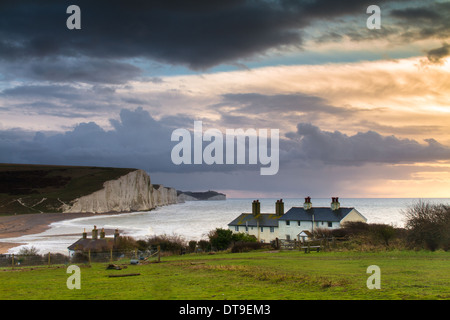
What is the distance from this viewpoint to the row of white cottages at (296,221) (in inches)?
2341

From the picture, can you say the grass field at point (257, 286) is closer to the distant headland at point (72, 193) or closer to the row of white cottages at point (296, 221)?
the row of white cottages at point (296, 221)

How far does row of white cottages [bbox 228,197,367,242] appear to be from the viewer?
5946 cm

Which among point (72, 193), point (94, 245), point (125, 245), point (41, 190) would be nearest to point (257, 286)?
point (125, 245)

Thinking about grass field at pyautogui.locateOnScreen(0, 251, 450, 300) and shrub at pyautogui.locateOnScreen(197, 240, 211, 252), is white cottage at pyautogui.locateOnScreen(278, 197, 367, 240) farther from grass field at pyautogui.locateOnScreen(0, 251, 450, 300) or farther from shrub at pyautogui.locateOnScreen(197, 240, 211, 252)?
grass field at pyautogui.locateOnScreen(0, 251, 450, 300)

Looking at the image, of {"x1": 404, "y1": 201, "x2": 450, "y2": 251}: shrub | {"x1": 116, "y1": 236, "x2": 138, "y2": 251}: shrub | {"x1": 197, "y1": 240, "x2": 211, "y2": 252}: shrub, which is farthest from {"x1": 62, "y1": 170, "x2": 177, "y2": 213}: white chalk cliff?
{"x1": 404, "y1": 201, "x2": 450, "y2": 251}: shrub

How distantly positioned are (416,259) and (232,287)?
1482 cm

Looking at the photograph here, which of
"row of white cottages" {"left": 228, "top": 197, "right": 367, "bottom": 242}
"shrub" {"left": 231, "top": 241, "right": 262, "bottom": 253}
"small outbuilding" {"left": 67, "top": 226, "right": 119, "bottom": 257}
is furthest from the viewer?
"row of white cottages" {"left": 228, "top": 197, "right": 367, "bottom": 242}

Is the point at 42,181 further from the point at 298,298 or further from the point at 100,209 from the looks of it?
the point at 298,298

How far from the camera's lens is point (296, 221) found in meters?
62.7

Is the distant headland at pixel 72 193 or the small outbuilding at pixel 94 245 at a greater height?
the distant headland at pixel 72 193

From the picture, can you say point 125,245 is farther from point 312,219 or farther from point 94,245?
point 312,219

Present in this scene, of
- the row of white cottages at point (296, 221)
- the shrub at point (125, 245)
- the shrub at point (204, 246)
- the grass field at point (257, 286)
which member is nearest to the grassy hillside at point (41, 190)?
the row of white cottages at point (296, 221)

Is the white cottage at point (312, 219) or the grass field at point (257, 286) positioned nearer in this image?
the grass field at point (257, 286)
